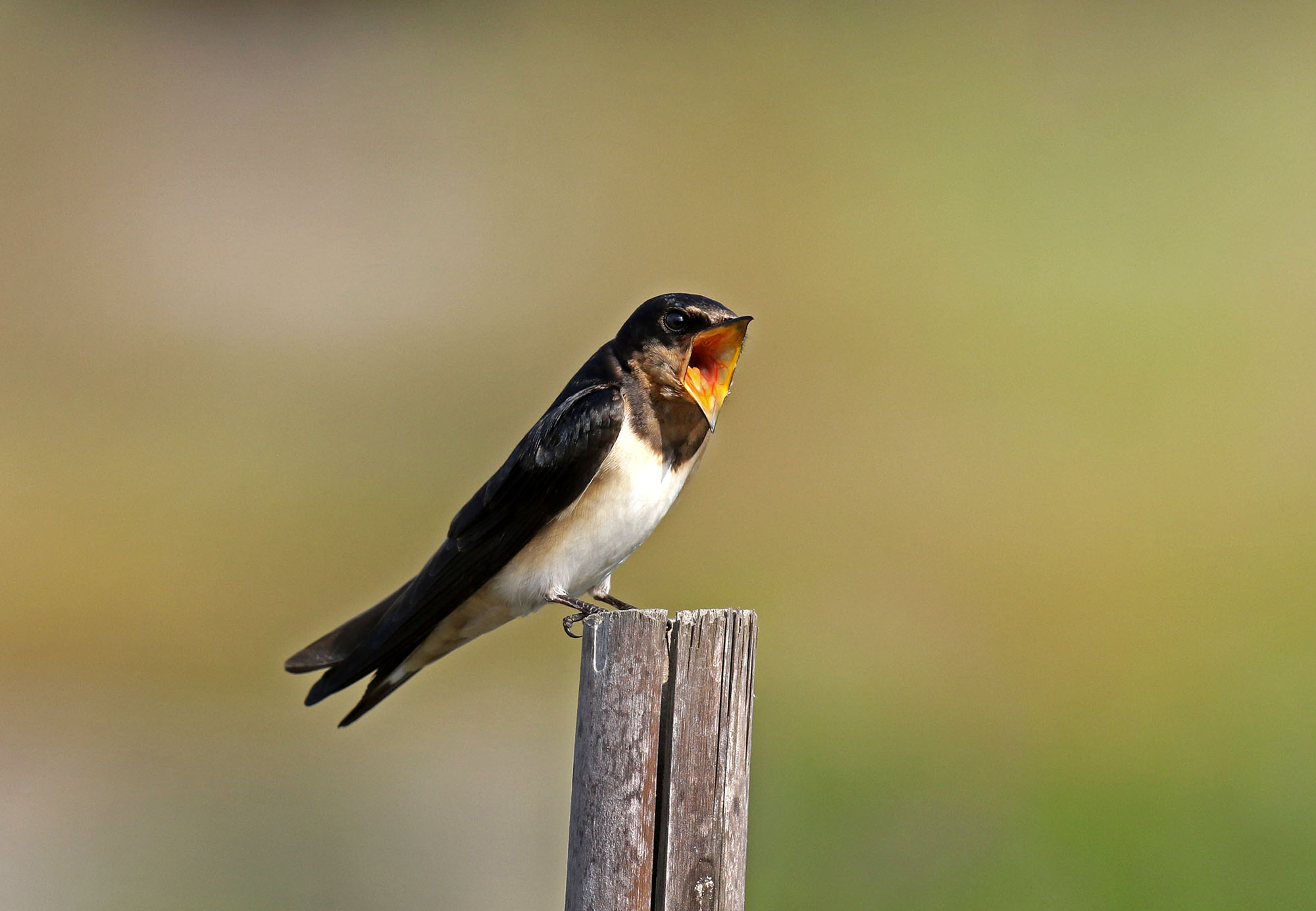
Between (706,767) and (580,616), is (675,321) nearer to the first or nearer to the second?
(580,616)

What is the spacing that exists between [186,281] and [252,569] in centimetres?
650

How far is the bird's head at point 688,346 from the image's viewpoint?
377 cm

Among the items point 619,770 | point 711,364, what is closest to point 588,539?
point 711,364

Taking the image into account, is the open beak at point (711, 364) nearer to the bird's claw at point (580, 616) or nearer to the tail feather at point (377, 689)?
the bird's claw at point (580, 616)

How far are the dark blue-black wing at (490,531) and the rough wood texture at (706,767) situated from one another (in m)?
1.26

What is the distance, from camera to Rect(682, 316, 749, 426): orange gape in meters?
3.78

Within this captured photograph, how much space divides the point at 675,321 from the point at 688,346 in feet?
0.26

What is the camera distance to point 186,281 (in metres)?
15.8

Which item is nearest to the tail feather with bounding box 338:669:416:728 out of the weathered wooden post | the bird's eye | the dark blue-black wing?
the dark blue-black wing

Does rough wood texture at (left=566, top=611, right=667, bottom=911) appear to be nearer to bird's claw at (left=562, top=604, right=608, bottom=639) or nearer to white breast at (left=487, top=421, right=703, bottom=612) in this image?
bird's claw at (left=562, top=604, right=608, bottom=639)

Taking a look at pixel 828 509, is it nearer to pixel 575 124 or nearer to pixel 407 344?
pixel 407 344

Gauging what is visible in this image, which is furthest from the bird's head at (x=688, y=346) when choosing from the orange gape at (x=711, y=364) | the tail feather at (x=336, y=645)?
the tail feather at (x=336, y=645)

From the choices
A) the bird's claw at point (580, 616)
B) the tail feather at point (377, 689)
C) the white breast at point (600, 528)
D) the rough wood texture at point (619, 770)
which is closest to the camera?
the rough wood texture at point (619, 770)

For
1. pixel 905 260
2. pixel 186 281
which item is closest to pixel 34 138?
pixel 186 281
